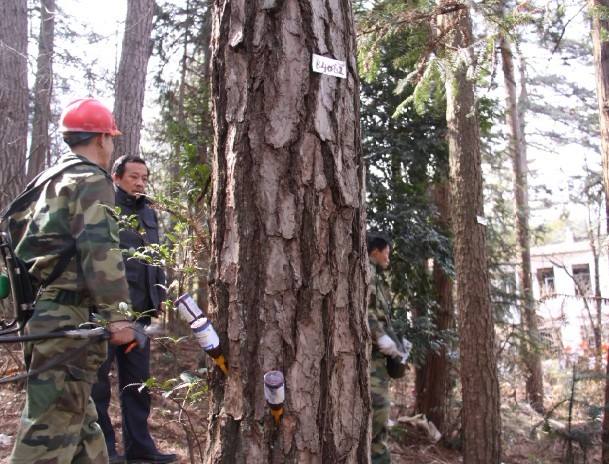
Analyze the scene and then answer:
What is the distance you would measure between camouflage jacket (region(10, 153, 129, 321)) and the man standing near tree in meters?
0.84

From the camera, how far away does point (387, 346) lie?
455 centimetres

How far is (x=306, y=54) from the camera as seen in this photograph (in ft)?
6.65

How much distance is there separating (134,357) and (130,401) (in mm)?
285

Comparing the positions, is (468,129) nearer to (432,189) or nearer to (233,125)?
(432,189)

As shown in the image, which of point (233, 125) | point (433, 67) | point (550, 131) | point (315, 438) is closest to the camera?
point (315, 438)

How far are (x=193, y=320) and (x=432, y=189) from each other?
6586 millimetres

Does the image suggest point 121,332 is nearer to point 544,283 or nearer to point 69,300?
point 69,300

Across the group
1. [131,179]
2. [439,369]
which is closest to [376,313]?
[131,179]

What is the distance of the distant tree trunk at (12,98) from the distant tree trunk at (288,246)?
577 cm

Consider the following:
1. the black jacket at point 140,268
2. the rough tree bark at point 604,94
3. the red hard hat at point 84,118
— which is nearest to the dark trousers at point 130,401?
the black jacket at point 140,268

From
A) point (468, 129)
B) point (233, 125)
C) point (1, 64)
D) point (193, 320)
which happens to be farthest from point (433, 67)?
point (1, 64)

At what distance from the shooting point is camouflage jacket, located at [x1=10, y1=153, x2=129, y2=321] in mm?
2678

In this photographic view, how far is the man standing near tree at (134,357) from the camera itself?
12.4 feet

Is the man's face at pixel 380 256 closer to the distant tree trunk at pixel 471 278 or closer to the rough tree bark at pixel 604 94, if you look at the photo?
the distant tree trunk at pixel 471 278
